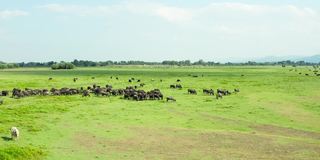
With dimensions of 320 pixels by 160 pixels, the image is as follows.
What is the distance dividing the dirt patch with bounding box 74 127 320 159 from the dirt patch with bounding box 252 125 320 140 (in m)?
1.55

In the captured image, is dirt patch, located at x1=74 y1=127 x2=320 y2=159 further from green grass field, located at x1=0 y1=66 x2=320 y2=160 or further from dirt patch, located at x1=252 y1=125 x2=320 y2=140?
dirt patch, located at x1=252 y1=125 x2=320 y2=140

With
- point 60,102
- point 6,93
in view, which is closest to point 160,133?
point 60,102

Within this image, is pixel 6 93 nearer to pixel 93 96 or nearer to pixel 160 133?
pixel 93 96

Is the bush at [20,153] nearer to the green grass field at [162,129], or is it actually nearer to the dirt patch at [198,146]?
the green grass field at [162,129]

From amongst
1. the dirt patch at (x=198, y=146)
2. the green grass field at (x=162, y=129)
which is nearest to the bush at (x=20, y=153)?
the green grass field at (x=162, y=129)

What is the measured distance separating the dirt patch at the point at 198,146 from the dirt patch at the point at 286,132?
155 cm

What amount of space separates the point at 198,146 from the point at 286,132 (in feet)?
21.5

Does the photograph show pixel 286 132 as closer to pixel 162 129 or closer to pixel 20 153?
pixel 162 129

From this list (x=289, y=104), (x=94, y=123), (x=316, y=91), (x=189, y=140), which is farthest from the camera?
(x=316, y=91)

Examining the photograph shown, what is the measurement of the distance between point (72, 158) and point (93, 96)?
26.0 metres

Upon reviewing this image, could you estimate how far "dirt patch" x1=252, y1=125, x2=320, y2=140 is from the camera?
2625 centimetres

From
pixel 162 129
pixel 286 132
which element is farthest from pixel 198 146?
pixel 286 132

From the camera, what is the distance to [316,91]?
168 ft

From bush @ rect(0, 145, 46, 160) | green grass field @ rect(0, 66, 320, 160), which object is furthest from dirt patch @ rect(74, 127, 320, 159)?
bush @ rect(0, 145, 46, 160)
